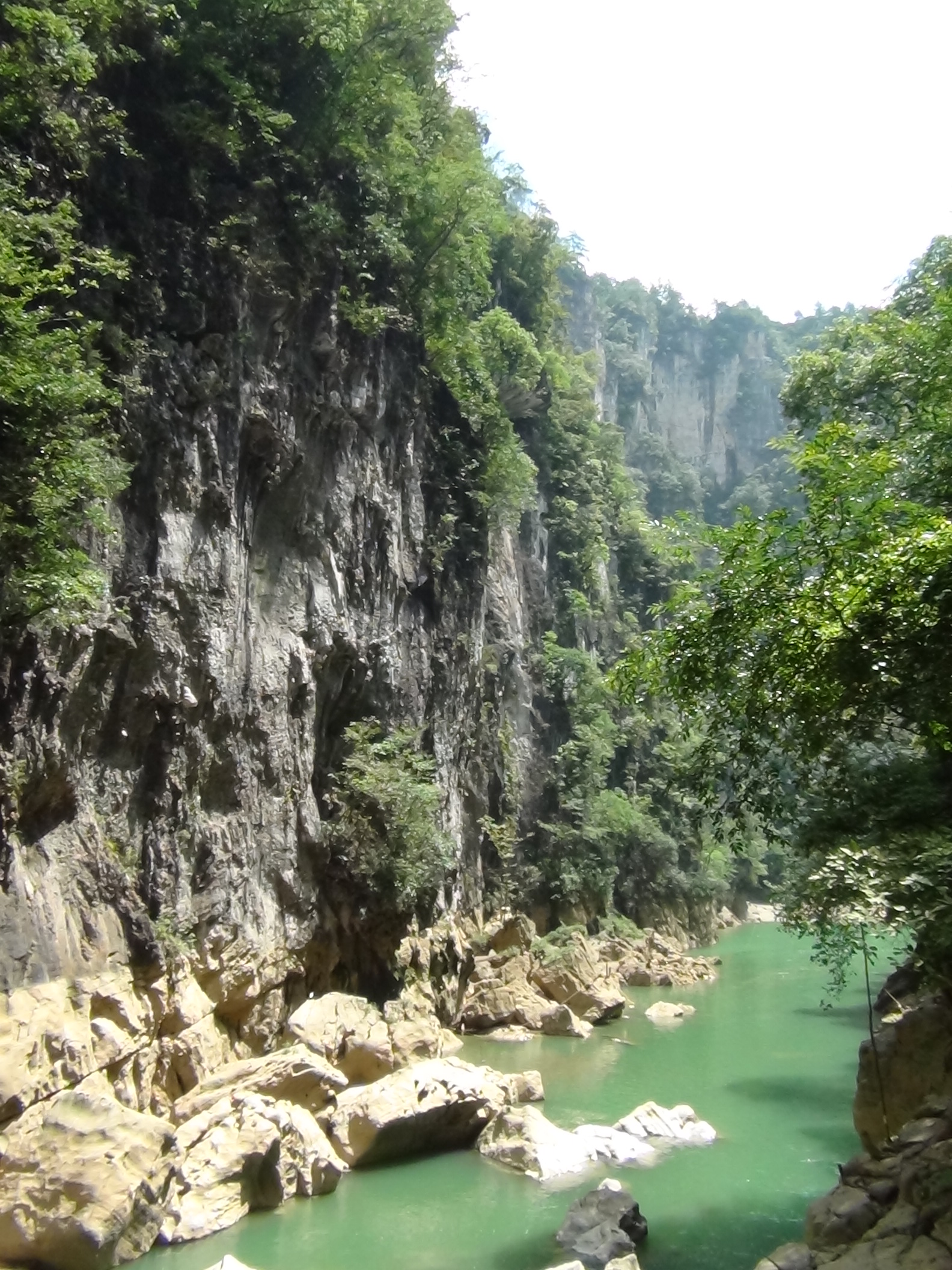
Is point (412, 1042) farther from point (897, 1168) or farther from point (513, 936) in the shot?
point (897, 1168)

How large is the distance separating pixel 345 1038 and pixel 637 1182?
4.12m

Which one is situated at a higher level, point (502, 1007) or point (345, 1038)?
point (345, 1038)

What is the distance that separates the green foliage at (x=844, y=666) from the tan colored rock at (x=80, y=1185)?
5519mm

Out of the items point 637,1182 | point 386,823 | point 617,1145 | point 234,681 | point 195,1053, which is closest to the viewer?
point 637,1182

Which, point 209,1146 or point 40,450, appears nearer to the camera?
point 209,1146

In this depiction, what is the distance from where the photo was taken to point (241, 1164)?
27.3 ft

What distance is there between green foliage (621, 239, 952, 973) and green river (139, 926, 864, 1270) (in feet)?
11.0

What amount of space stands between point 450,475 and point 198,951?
1072 cm

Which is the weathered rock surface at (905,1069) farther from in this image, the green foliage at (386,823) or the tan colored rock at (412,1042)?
the green foliage at (386,823)

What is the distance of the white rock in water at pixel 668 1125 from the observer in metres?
10.7

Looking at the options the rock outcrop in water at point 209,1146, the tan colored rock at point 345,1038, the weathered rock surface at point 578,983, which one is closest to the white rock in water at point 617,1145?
the rock outcrop in water at point 209,1146

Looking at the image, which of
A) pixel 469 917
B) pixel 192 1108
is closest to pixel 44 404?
pixel 192 1108

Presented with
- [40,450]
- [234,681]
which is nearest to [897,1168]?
[234,681]

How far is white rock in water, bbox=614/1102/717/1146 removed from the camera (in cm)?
1074
